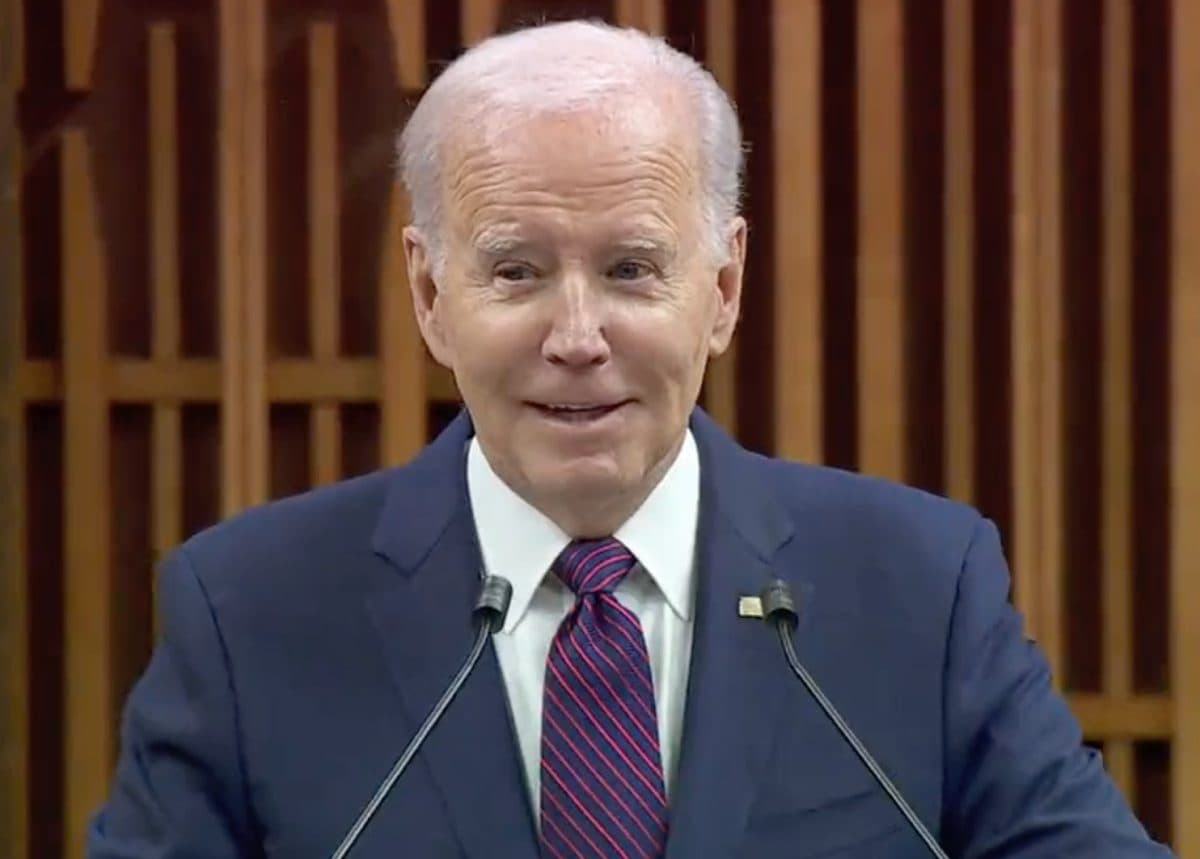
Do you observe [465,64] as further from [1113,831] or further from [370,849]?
[1113,831]

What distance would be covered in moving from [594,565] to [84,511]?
4.05 feet

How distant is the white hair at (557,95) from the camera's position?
117 cm

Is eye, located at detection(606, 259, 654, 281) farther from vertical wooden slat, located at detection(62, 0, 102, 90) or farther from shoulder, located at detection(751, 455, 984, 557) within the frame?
vertical wooden slat, located at detection(62, 0, 102, 90)

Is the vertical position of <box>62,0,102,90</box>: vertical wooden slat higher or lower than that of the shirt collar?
higher

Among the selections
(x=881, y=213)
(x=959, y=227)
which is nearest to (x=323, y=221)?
(x=881, y=213)

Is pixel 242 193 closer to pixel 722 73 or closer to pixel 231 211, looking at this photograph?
pixel 231 211

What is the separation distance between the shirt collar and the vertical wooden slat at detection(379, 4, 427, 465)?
3.04ft

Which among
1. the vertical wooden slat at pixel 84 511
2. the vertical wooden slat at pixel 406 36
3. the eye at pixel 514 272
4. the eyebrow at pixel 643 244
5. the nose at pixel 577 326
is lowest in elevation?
the vertical wooden slat at pixel 84 511

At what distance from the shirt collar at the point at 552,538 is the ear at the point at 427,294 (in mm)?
115

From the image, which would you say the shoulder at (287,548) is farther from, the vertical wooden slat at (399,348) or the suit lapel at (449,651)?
the vertical wooden slat at (399,348)

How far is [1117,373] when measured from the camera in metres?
2.25

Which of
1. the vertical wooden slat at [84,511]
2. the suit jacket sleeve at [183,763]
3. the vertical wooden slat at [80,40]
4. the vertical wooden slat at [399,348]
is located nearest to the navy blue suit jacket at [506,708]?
the suit jacket sleeve at [183,763]

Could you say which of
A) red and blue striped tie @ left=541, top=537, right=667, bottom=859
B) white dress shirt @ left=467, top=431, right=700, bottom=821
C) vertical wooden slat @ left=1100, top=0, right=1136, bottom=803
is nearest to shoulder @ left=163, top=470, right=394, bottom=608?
white dress shirt @ left=467, top=431, right=700, bottom=821

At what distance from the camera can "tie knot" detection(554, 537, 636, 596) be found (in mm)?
1262
